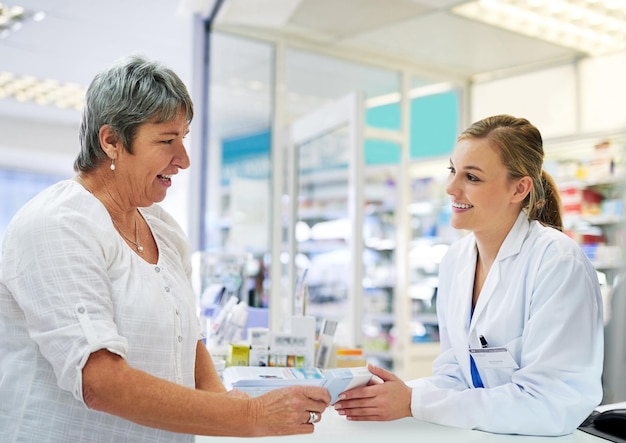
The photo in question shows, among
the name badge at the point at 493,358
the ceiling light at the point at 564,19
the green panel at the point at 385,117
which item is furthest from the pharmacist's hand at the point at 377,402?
the green panel at the point at 385,117

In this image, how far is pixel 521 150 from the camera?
6.54ft

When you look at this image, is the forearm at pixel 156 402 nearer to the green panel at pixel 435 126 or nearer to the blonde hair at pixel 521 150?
the blonde hair at pixel 521 150

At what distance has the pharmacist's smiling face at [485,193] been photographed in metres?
1.98

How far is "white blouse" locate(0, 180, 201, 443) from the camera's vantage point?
1296 millimetres

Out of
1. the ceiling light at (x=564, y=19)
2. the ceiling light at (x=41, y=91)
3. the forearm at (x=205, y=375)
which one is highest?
the ceiling light at (x=41, y=91)

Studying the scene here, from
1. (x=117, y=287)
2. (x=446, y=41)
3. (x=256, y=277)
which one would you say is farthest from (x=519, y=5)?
(x=117, y=287)

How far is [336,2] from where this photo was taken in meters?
5.49

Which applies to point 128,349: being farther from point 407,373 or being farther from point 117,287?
point 407,373

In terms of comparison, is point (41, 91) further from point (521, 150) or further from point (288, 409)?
point (288, 409)

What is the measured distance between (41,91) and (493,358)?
337 inches

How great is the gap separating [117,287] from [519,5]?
4.87 meters

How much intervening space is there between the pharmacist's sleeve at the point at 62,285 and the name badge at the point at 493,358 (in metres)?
0.94

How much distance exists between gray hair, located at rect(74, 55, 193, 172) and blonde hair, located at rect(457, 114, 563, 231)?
0.96 metres

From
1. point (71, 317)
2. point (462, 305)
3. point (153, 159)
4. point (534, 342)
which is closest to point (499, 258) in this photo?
point (462, 305)
